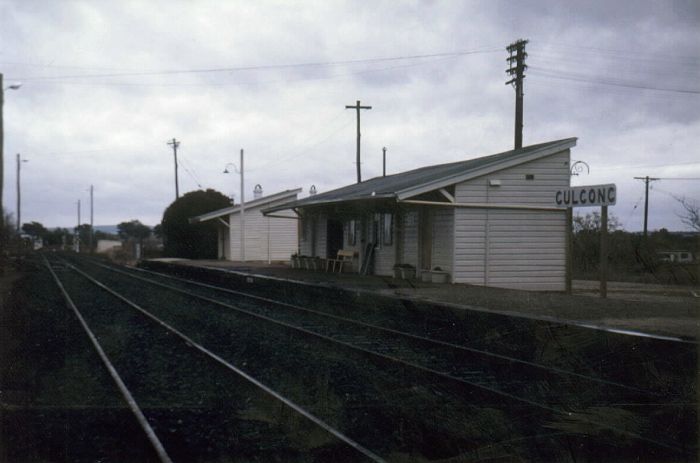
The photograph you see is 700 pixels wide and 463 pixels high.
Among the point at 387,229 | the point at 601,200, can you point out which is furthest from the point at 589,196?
the point at 387,229

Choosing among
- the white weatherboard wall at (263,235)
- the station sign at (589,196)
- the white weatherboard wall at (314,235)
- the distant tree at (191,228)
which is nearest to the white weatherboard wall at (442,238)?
the station sign at (589,196)

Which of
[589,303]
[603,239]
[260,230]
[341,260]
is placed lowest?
[589,303]

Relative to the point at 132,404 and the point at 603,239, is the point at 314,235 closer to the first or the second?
the point at 603,239

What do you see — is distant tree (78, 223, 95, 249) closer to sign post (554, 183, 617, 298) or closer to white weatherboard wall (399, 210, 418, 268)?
white weatherboard wall (399, 210, 418, 268)

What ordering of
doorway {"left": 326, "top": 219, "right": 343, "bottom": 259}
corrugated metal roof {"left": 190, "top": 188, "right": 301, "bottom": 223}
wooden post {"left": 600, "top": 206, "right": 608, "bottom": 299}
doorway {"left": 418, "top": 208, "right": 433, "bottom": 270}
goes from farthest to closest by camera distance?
corrugated metal roof {"left": 190, "top": 188, "right": 301, "bottom": 223} → doorway {"left": 326, "top": 219, "right": 343, "bottom": 259} → doorway {"left": 418, "top": 208, "right": 433, "bottom": 270} → wooden post {"left": 600, "top": 206, "right": 608, "bottom": 299}

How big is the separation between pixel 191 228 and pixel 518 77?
2470 cm

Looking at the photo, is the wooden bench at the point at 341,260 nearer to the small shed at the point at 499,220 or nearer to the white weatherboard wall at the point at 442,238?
the small shed at the point at 499,220

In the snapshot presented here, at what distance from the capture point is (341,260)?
880 inches

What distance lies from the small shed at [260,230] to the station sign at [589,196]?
21316 mm

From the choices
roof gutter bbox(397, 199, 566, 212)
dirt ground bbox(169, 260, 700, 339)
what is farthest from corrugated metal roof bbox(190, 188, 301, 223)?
roof gutter bbox(397, 199, 566, 212)

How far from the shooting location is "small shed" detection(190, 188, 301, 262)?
33344 millimetres

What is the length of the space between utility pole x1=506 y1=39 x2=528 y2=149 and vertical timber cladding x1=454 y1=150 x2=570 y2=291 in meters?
6.42

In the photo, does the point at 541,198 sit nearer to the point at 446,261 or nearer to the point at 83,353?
the point at 446,261

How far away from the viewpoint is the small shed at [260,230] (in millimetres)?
33344
